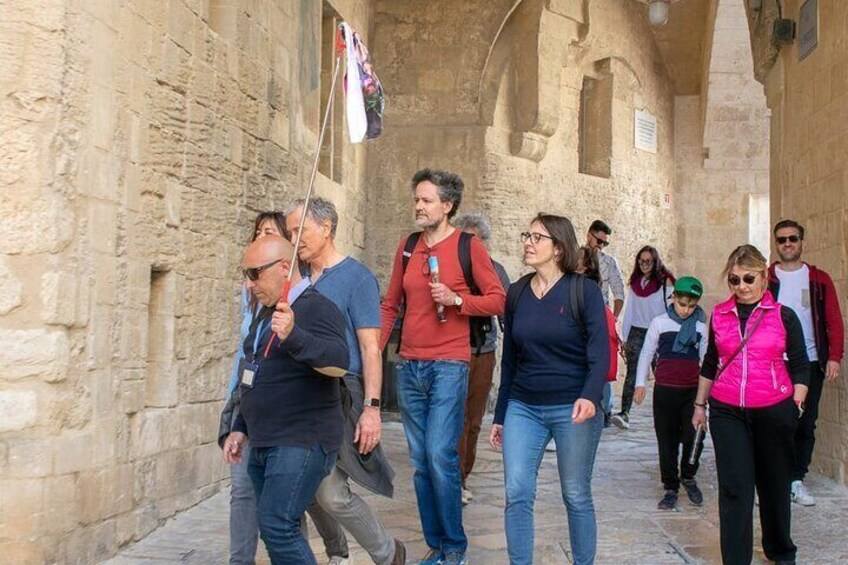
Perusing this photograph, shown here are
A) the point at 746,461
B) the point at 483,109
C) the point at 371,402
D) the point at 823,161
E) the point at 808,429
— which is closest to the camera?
the point at 371,402

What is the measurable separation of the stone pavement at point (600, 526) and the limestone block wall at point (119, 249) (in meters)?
0.22

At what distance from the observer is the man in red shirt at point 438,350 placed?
15.3 ft

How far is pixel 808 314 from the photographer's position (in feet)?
21.6

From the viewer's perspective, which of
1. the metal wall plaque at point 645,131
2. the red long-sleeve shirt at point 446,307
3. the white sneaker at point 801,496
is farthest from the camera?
the metal wall plaque at point 645,131

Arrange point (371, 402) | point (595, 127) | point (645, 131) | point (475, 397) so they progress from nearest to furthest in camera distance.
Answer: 1. point (371, 402)
2. point (475, 397)
3. point (595, 127)
4. point (645, 131)

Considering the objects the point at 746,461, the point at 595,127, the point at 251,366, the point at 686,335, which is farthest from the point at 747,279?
the point at 595,127

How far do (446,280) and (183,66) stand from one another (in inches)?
82.9

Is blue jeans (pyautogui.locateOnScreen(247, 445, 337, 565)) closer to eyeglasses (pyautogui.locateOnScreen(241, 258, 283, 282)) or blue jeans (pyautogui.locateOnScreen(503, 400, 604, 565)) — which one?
eyeglasses (pyautogui.locateOnScreen(241, 258, 283, 282))

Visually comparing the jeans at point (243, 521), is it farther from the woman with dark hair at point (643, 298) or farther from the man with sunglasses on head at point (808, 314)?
the woman with dark hair at point (643, 298)

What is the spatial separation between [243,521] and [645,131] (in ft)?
41.1

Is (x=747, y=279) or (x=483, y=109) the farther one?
(x=483, y=109)

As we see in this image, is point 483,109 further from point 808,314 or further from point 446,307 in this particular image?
point 446,307

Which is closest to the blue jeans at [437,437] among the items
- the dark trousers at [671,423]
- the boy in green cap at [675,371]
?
the boy in green cap at [675,371]

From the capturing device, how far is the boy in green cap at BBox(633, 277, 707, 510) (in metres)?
6.30
